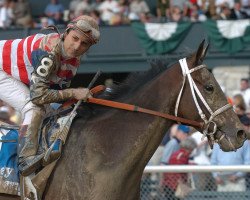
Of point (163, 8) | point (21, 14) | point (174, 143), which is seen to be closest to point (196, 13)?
point (163, 8)

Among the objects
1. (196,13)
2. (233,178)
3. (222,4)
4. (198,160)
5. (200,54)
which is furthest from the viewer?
(196,13)

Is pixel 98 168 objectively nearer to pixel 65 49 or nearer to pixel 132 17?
pixel 65 49

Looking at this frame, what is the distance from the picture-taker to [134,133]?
6.23 metres

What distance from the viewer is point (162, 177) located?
8953 mm

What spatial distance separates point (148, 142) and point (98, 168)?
43 centimetres

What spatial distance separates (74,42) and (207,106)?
110 cm

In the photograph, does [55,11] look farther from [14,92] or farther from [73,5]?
[14,92]

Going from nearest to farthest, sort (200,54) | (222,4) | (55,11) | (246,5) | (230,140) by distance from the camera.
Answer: (230,140)
(200,54)
(222,4)
(246,5)
(55,11)

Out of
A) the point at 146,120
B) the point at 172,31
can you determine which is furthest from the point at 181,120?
the point at 172,31

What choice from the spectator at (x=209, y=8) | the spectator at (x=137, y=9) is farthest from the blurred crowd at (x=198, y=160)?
the spectator at (x=137, y=9)

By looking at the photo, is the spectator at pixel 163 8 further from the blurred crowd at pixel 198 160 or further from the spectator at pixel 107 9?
the blurred crowd at pixel 198 160

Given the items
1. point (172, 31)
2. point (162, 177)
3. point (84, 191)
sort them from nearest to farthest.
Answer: point (84, 191)
point (162, 177)
point (172, 31)

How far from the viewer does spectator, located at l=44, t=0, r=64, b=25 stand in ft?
61.2

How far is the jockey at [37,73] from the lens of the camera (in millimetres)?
6148
